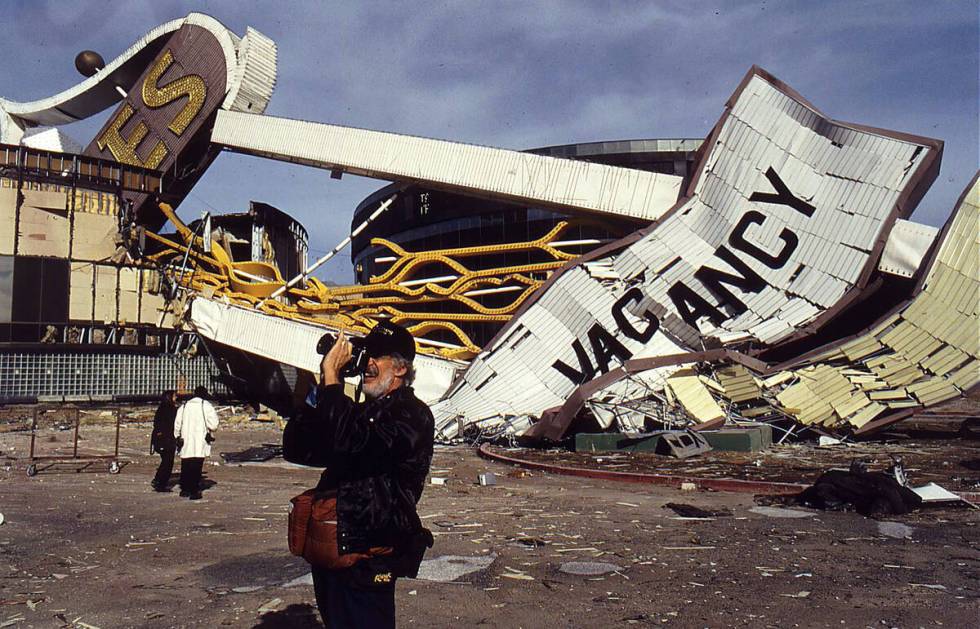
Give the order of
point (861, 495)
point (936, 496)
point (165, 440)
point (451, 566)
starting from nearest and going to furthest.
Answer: point (451, 566) < point (861, 495) < point (936, 496) < point (165, 440)

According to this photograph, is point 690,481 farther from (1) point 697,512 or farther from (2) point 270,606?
(2) point 270,606

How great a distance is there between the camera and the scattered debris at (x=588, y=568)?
6.01 m

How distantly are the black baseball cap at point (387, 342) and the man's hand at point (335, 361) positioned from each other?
0.27ft

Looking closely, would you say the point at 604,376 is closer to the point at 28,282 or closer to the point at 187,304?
the point at 187,304

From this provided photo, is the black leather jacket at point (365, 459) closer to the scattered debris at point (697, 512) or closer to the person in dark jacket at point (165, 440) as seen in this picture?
the scattered debris at point (697, 512)

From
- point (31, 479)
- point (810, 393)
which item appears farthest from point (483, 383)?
point (31, 479)

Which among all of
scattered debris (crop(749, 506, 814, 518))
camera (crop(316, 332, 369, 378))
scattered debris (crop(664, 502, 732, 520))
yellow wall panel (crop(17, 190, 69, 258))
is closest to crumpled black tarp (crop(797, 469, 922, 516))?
scattered debris (crop(749, 506, 814, 518))

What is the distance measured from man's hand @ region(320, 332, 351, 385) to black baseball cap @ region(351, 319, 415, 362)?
84mm

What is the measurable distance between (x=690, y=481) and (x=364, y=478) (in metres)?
8.54

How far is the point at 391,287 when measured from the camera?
72.3 feet

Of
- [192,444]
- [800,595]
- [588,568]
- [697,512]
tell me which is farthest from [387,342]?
[192,444]

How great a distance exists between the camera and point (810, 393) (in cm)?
1579

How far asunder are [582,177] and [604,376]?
6.10 meters

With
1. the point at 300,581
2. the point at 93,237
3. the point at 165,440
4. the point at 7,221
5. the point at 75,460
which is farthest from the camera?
the point at 93,237
